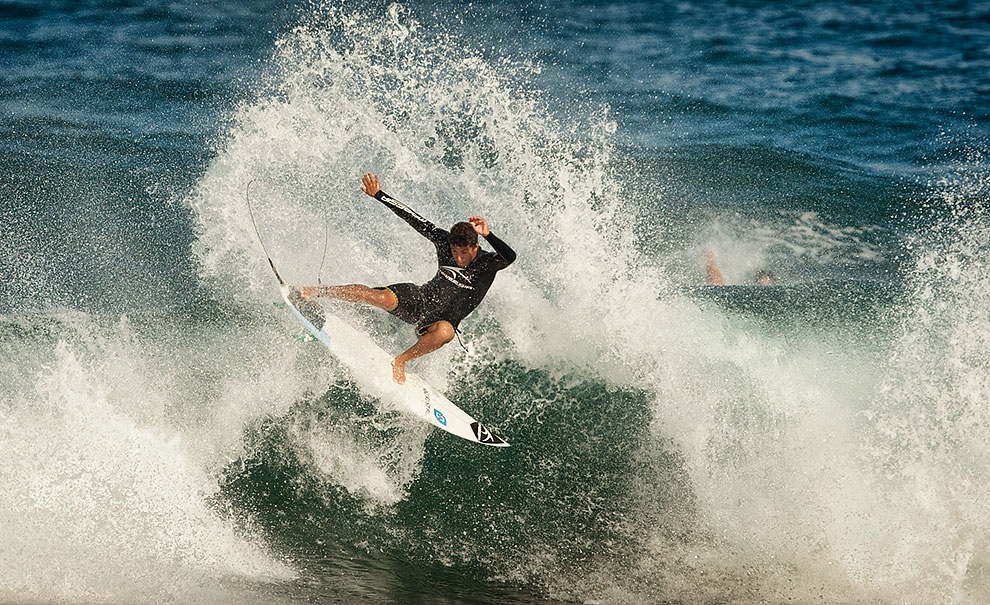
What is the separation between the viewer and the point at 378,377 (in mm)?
7652

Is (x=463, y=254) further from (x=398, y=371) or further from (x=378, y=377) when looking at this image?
(x=378, y=377)

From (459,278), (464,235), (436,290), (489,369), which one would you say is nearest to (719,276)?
(489,369)

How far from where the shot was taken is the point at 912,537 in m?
7.31

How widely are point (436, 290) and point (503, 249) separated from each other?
77 centimetres

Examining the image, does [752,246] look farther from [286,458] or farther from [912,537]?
[286,458]

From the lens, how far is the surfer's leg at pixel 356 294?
6922 mm

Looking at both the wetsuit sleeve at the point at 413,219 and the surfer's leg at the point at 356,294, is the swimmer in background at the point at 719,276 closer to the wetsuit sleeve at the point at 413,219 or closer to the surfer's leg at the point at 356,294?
the wetsuit sleeve at the point at 413,219

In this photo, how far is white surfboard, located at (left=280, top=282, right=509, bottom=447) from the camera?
741cm

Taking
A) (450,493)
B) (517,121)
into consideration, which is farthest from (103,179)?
(450,493)

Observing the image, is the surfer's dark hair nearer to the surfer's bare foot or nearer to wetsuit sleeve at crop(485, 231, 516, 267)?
wetsuit sleeve at crop(485, 231, 516, 267)

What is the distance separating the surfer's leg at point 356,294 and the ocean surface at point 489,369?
1.10m

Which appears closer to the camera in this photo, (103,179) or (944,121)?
(103,179)

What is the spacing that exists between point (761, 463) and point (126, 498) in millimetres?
6004

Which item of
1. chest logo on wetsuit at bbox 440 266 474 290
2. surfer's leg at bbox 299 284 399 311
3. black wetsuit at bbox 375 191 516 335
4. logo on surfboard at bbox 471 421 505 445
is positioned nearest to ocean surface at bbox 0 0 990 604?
logo on surfboard at bbox 471 421 505 445
